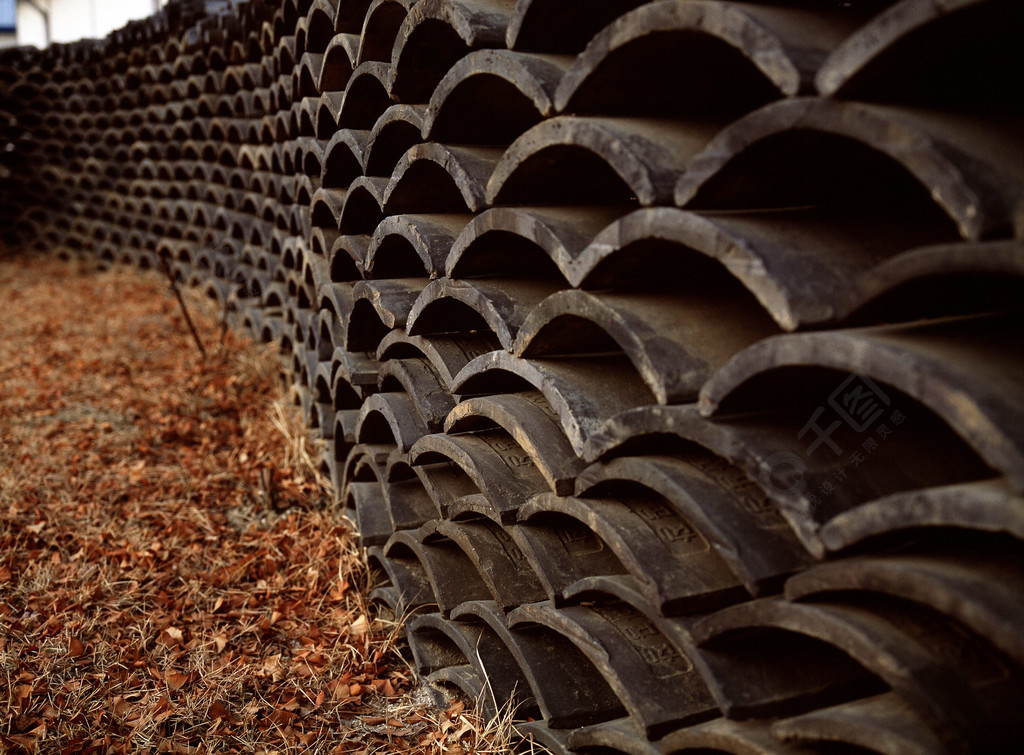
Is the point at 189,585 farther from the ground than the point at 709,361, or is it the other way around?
the point at 709,361

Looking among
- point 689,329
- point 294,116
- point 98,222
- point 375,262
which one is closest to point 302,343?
point 294,116

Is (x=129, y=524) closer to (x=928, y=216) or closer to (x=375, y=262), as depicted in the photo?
(x=375, y=262)

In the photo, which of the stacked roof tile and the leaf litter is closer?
the stacked roof tile

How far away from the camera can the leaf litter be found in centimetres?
248

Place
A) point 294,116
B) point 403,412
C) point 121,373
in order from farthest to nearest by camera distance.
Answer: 1. point 121,373
2. point 294,116
3. point 403,412

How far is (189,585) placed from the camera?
336 cm

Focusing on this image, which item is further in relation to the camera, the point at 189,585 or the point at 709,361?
the point at 189,585

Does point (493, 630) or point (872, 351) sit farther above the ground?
point (872, 351)

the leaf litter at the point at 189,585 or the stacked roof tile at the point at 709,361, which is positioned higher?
the stacked roof tile at the point at 709,361

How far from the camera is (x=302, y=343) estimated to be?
4.69 metres

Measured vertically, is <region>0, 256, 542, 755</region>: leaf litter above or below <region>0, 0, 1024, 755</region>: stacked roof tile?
below

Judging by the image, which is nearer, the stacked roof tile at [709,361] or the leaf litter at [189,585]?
the stacked roof tile at [709,361]

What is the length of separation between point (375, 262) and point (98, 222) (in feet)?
29.2

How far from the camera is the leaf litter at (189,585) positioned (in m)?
2.48
